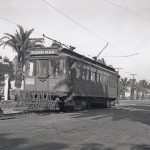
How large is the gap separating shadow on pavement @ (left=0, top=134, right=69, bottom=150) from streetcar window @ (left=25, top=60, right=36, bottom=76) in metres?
Answer: 13.0

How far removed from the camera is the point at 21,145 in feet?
29.5

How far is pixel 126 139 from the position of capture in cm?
1100

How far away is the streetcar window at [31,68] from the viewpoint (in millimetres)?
22766

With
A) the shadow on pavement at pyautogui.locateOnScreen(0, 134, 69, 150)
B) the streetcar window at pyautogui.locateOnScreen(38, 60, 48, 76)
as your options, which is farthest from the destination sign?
the shadow on pavement at pyautogui.locateOnScreen(0, 134, 69, 150)

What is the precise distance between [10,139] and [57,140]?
1311 millimetres

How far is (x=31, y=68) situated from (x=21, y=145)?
A: 14161 mm

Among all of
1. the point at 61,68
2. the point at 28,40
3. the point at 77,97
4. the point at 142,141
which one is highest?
the point at 28,40

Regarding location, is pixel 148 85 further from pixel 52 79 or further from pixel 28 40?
A: pixel 52 79

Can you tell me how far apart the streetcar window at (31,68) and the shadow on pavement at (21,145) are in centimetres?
1298

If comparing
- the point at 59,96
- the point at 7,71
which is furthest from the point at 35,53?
the point at 7,71

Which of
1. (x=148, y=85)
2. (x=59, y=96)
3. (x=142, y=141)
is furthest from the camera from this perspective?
(x=148, y=85)

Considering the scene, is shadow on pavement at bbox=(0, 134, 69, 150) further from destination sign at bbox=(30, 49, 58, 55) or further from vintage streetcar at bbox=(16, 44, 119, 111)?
destination sign at bbox=(30, 49, 58, 55)

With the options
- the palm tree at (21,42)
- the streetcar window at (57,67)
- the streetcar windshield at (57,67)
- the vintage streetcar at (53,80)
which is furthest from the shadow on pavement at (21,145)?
the palm tree at (21,42)

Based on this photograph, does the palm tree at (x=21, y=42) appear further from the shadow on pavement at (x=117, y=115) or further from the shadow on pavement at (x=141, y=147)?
the shadow on pavement at (x=141, y=147)
